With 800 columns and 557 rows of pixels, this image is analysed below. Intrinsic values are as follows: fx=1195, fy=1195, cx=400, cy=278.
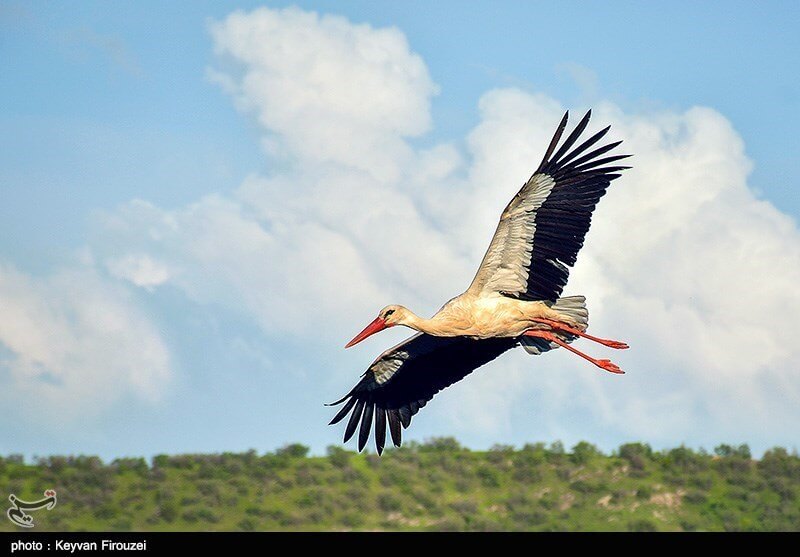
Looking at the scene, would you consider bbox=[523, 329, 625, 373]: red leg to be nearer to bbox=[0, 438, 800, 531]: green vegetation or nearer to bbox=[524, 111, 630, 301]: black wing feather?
bbox=[524, 111, 630, 301]: black wing feather

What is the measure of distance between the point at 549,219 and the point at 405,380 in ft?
12.0

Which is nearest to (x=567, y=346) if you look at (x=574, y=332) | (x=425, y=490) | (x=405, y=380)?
(x=574, y=332)

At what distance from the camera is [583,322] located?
49.6ft

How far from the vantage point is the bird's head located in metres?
14.6

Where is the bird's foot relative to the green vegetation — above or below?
below

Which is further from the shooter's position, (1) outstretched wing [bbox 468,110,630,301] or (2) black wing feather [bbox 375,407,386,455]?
(2) black wing feather [bbox 375,407,386,455]

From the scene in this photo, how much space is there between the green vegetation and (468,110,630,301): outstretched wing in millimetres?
26911

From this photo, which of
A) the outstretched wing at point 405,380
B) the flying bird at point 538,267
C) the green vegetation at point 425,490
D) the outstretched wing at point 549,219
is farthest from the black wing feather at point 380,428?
the green vegetation at point 425,490

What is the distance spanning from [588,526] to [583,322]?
2671 centimetres

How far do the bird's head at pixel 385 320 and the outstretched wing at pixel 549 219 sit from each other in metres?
0.89

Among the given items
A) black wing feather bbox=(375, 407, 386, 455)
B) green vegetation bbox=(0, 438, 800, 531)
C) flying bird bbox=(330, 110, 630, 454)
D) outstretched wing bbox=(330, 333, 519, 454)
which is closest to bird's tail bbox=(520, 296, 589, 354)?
flying bird bbox=(330, 110, 630, 454)

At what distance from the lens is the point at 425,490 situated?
43.6 m

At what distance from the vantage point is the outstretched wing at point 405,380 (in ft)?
53.8
